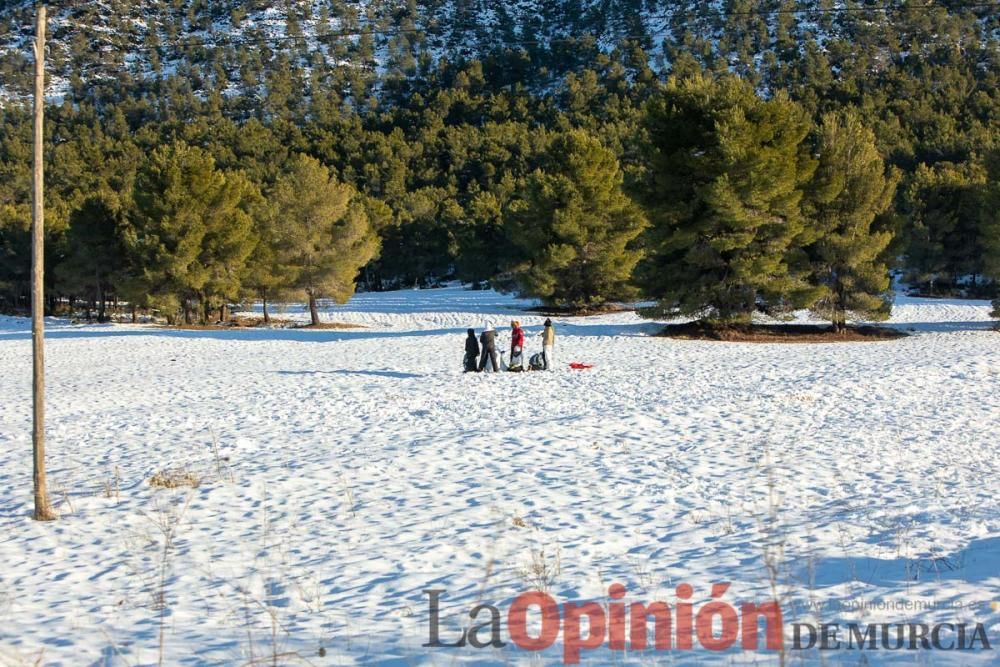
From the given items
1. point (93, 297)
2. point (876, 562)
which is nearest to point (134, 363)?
point (876, 562)

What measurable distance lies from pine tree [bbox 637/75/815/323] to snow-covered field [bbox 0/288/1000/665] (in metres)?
11.7

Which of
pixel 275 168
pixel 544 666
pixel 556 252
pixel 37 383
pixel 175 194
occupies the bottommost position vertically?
pixel 544 666

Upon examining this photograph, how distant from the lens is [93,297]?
197 feet

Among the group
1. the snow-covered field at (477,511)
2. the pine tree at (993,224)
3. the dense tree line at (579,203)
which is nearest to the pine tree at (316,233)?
the dense tree line at (579,203)

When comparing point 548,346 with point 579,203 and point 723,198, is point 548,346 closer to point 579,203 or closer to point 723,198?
point 723,198

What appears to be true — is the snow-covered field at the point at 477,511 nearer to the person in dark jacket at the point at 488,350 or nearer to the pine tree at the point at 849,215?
the person in dark jacket at the point at 488,350

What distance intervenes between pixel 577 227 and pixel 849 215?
16881 millimetres

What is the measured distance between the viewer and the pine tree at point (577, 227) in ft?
148

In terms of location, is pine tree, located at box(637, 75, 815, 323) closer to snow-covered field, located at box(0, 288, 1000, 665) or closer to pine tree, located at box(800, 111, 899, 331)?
pine tree, located at box(800, 111, 899, 331)

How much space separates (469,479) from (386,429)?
3797 millimetres

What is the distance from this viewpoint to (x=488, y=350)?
21234 mm

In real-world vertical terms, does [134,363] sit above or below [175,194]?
below

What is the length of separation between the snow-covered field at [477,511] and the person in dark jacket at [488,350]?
2.06m

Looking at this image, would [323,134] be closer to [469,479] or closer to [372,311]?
[372,311]
